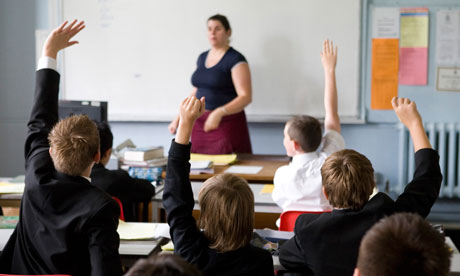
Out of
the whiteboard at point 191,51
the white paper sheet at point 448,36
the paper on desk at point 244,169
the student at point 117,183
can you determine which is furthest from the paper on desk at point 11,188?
the white paper sheet at point 448,36

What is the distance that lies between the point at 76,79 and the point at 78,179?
11.8 ft

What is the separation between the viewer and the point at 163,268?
707mm

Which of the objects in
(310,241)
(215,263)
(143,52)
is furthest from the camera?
(143,52)

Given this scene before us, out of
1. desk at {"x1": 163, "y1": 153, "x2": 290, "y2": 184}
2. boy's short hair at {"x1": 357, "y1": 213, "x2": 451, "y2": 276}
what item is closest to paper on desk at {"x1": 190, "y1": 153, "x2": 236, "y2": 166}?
desk at {"x1": 163, "y1": 153, "x2": 290, "y2": 184}

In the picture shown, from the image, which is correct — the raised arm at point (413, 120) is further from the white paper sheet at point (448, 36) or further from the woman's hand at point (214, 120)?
the white paper sheet at point (448, 36)

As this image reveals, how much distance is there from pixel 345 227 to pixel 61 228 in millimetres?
824

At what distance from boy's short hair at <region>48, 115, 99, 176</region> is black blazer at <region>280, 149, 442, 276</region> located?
2.24 ft

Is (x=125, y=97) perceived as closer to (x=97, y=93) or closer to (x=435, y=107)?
(x=97, y=93)

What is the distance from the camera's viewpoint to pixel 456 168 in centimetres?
450

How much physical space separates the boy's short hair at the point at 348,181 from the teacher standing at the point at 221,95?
92.4 inches

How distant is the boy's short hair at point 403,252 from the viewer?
33.1 inches

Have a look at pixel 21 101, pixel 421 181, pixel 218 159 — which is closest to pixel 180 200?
pixel 421 181

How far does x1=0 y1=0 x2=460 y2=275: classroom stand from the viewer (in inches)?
176

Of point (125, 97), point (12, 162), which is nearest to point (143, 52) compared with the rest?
point (125, 97)
